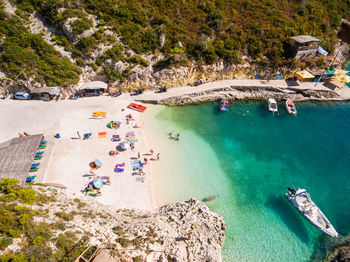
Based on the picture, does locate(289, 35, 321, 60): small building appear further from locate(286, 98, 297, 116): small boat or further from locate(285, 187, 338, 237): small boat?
locate(285, 187, 338, 237): small boat

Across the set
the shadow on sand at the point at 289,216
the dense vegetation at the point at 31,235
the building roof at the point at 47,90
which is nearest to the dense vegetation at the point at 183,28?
the building roof at the point at 47,90

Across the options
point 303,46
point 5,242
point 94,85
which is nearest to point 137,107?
point 94,85

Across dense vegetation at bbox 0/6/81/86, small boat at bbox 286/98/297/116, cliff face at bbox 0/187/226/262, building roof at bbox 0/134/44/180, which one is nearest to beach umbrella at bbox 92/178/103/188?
cliff face at bbox 0/187/226/262

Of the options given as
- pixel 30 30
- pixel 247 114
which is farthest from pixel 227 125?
pixel 30 30

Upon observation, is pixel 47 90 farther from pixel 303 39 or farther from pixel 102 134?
pixel 303 39

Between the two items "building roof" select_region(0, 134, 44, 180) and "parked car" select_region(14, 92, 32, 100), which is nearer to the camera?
"building roof" select_region(0, 134, 44, 180)

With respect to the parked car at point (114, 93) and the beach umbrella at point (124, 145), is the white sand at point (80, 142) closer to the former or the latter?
the beach umbrella at point (124, 145)

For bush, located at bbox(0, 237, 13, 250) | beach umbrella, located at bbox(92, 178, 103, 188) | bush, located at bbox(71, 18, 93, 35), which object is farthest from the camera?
bush, located at bbox(71, 18, 93, 35)
